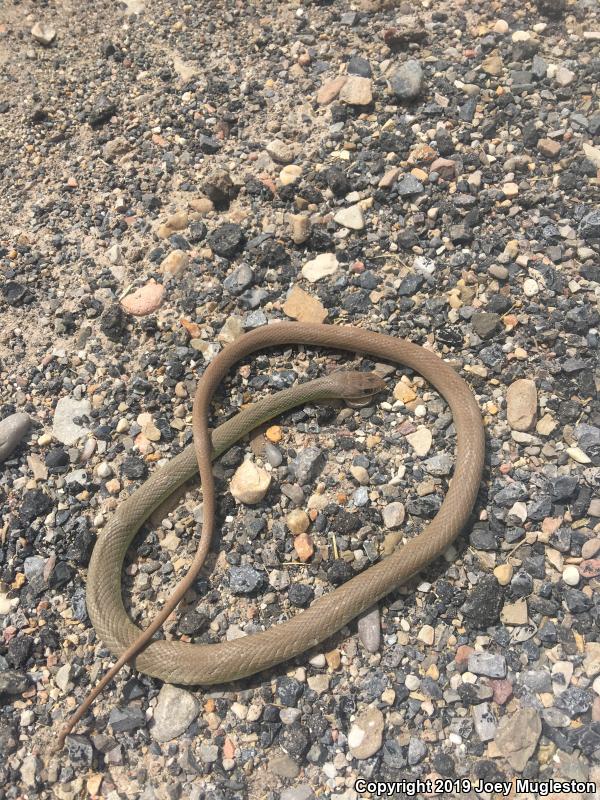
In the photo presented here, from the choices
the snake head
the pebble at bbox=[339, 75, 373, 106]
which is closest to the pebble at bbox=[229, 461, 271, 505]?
the snake head

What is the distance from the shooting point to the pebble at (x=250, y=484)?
4.72 metres

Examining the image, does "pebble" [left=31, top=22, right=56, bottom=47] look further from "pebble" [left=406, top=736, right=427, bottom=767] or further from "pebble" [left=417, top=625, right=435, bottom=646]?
"pebble" [left=406, top=736, right=427, bottom=767]

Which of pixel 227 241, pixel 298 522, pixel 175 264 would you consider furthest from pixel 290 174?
pixel 298 522

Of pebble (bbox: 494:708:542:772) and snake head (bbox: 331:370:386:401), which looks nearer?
pebble (bbox: 494:708:542:772)

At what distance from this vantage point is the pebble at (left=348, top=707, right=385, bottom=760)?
3932mm

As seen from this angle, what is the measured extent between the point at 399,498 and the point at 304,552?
89 centimetres

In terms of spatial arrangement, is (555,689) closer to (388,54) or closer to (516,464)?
(516,464)

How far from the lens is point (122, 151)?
249 inches

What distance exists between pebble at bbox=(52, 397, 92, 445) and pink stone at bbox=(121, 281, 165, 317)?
3.26 feet

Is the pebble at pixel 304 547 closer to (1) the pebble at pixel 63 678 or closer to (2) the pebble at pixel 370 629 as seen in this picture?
(2) the pebble at pixel 370 629

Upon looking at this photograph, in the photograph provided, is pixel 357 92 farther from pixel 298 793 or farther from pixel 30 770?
pixel 30 770

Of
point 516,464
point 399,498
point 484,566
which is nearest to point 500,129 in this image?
point 516,464

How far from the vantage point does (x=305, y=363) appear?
17.7 feet

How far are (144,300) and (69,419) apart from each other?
4.34 ft
